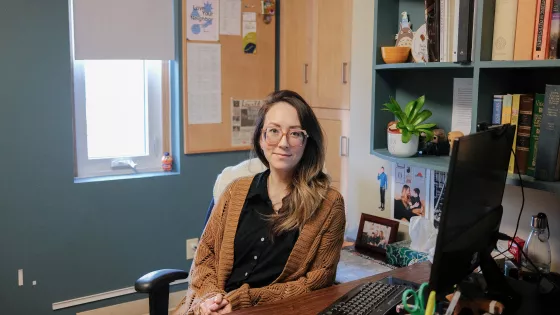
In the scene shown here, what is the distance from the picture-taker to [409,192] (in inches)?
92.3

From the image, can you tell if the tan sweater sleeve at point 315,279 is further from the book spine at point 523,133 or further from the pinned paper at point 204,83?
the pinned paper at point 204,83

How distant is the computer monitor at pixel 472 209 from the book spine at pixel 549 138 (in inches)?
4.1

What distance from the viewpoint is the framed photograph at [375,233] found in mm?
2314

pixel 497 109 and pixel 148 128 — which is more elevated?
pixel 497 109

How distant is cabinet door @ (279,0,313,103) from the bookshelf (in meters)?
0.79

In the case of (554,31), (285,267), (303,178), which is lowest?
(285,267)

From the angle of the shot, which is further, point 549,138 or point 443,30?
point 443,30

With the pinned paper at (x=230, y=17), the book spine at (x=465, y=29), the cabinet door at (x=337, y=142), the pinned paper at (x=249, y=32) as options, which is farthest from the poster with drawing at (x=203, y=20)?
the book spine at (x=465, y=29)

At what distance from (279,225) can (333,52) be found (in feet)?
4.19

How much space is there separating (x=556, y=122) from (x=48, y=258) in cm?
236

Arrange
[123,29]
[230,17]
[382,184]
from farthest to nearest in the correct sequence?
[230,17], [123,29], [382,184]

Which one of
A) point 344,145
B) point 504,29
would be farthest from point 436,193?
point 504,29

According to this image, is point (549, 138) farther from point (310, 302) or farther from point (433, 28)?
point (310, 302)

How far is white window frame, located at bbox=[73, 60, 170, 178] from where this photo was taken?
9.39 feet
